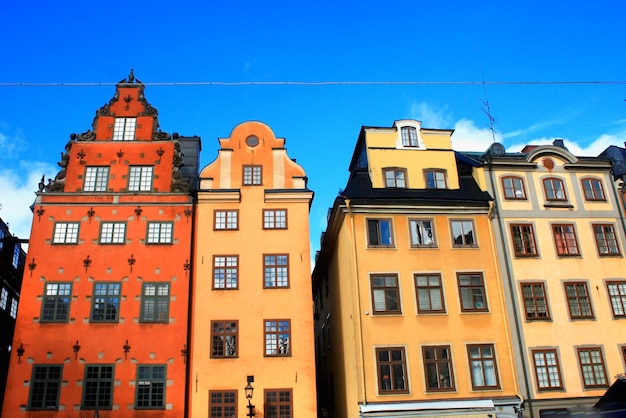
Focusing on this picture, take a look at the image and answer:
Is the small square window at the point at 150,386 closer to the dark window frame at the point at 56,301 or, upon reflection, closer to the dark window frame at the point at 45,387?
the dark window frame at the point at 45,387

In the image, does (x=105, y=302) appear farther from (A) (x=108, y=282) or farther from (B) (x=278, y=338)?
(B) (x=278, y=338)

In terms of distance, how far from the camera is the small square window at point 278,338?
86.0ft

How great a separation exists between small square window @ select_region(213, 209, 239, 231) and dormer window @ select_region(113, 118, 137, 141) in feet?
21.0

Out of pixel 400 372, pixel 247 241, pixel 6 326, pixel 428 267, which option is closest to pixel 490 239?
pixel 428 267

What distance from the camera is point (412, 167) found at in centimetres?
3088

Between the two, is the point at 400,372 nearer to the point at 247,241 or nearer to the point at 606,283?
the point at 247,241

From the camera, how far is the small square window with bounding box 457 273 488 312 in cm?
2747

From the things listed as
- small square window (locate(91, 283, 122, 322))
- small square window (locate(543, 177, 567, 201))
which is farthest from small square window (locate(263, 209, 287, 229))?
small square window (locate(543, 177, 567, 201))

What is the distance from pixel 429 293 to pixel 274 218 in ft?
27.5

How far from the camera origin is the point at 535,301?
27984 mm

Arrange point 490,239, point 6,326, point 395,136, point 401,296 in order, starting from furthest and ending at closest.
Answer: point 6,326 → point 395,136 → point 490,239 → point 401,296

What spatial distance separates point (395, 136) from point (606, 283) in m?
13.0

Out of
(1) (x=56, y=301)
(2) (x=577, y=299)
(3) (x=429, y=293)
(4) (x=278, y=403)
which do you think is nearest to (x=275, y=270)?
(4) (x=278, y=403)

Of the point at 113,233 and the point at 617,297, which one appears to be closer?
the point at 113,233
